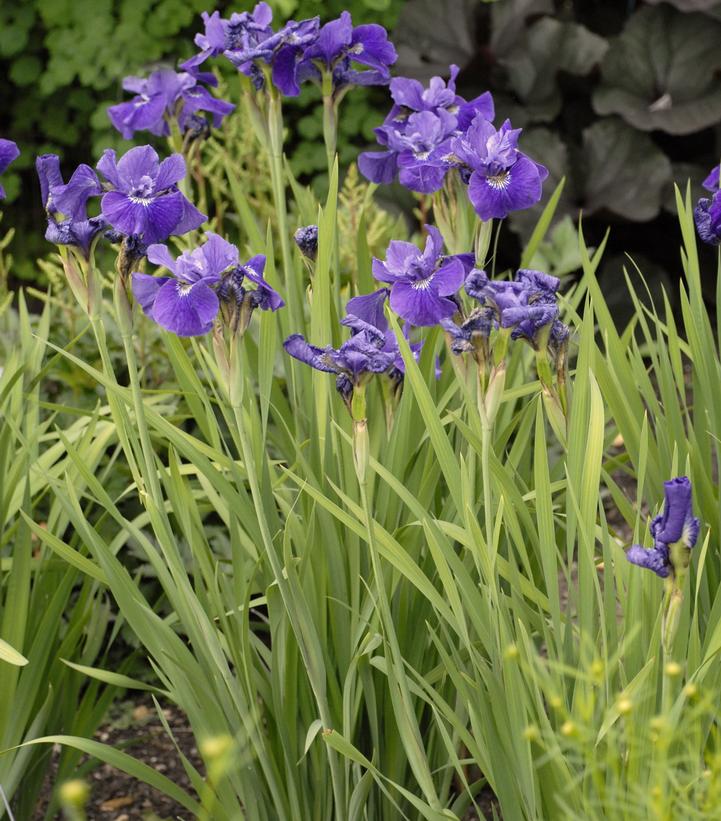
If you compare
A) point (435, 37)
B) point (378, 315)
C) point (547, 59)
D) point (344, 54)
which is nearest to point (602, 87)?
point (547, 59)

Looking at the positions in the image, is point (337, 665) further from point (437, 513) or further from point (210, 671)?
point (437, 513)

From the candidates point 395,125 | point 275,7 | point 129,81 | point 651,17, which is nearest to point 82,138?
point 275,7

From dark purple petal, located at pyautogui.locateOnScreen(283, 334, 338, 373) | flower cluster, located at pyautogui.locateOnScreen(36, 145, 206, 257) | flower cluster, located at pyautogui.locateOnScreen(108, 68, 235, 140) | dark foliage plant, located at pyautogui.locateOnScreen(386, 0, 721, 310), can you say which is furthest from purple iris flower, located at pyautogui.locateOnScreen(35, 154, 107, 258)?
dark foliage plant, located at pyautogui.locateOnScreen(386, 0, 721, 310)

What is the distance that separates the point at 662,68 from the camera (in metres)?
4.11

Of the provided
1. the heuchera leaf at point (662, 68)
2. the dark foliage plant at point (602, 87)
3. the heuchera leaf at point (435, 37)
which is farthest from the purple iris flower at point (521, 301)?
the heuchera leaf at point (435, 37)

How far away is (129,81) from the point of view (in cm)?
234

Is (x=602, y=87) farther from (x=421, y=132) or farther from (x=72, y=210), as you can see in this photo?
(x=72, y=210)

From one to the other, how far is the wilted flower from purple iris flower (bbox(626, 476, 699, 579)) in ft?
2.36

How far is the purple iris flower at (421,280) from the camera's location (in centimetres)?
147

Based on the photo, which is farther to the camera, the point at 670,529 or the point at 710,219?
the point at 710,219

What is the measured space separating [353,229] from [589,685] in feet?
6.16

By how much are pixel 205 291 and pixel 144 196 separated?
20 centimetres

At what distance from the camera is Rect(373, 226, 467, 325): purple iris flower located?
147cm

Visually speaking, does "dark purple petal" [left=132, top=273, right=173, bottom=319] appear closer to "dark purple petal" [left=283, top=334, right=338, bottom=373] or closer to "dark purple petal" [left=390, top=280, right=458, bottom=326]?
"dark purple petal" [left=283, top=334, right=338, bottom=373]
